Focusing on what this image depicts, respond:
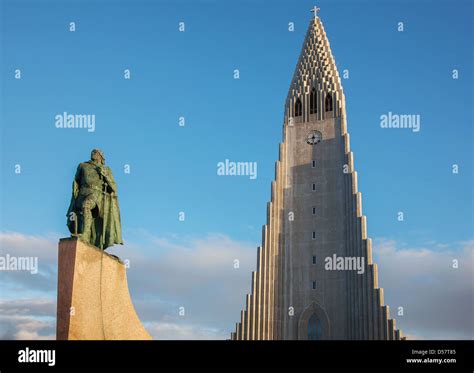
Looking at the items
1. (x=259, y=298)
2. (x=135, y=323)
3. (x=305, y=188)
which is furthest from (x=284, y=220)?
(x=135, y=323)

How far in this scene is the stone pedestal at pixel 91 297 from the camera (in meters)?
17.2

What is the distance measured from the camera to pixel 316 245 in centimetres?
5078

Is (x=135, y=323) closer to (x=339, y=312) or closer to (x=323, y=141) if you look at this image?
(x=339, y=312)

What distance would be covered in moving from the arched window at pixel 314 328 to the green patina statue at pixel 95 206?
31.4 meters

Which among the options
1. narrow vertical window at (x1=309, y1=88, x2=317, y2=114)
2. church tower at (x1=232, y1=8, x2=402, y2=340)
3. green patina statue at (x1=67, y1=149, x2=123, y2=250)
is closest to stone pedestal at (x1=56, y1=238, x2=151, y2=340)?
green patina statue at (x1=67, y1=149, x2=123, y2=250)

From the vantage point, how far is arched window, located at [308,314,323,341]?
48.2m

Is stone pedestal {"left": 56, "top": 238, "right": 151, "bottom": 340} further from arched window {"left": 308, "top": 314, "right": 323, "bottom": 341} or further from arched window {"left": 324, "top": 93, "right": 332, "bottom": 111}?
arched window {"left": 324, "top": 93, "right": 332, "bottom": 111}

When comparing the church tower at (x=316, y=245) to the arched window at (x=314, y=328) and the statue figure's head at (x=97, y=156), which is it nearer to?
the arched window at (x=314, y=328)

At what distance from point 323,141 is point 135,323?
36148 millimetres

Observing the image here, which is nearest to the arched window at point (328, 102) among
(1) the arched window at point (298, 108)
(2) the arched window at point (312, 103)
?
(2) the arched window at point (312, 103)

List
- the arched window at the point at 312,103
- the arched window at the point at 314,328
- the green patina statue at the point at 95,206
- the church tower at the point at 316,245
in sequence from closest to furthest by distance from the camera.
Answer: the green patina statue at the point at 95,206 → the church tower at the point at 316,245 → the arched window at the point at 314,328 → the arched window at the point at 312,103

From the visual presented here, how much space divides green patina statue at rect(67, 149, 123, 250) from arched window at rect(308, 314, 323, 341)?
3138 cm
